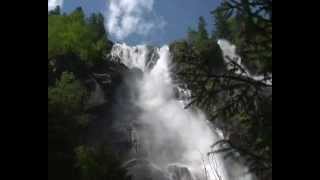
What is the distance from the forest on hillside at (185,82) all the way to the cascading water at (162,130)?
125 centimetres

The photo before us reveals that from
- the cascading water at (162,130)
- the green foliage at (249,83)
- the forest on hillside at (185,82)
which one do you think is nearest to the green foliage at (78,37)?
the forest on hillside at (185,82)

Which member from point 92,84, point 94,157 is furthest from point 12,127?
point 92,84

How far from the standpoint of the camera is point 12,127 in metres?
2.30

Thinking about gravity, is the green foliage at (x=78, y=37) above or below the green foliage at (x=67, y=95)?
above

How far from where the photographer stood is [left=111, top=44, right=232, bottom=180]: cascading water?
29766mm

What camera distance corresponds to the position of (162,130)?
1465 inches

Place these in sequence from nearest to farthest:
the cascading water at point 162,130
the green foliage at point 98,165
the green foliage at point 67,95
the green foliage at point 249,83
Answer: the green foliage at point 249,83, the green foliage at point 98,165, the green foliage at point 67,95, the cascading water at point 162,130

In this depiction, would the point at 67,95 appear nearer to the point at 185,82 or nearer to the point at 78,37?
the point at 78,37

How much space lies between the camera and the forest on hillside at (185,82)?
197 inches

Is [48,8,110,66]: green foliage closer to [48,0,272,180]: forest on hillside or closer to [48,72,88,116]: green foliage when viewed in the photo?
[48,0,272,180]: forest on hillside

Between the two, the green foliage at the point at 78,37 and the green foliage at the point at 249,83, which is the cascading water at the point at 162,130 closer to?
the green foliage at the point at 78,37

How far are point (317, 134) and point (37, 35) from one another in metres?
1.27

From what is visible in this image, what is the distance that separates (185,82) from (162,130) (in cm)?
3107

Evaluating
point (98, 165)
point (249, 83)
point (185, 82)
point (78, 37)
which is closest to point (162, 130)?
point (78, 37)
